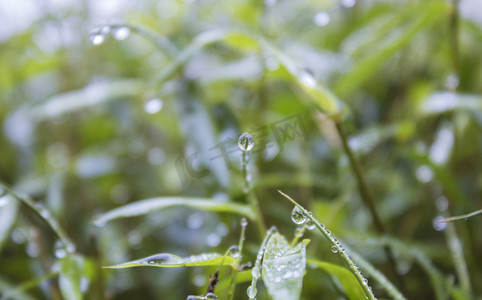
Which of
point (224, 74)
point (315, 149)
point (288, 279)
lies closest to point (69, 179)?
point (224, 74)

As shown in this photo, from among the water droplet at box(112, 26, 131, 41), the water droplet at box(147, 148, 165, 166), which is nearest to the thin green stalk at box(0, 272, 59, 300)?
the water droplet at box(112, 26, 131, 41)

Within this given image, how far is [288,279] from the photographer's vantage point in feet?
0.74

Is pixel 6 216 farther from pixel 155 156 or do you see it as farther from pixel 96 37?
pixel 155 156

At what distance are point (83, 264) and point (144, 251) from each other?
25 centimetres

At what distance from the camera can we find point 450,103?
489 mm

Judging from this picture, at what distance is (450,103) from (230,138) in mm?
269

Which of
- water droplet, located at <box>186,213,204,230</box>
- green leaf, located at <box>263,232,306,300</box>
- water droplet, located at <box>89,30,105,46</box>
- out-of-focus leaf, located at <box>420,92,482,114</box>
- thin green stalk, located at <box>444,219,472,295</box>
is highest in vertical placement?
water droplet, located at <box>89,30,105,46</box>

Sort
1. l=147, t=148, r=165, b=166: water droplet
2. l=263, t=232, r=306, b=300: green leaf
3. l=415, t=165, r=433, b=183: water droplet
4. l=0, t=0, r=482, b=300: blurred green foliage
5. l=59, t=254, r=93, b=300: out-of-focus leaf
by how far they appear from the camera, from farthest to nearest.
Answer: l=147, t=148, r=165, b=166: water droplet
l=415, t=165, r=433, b=183: water droplet
l=0, t=0, r=482, b=300: blurred green foliage
l=59, t=254, r=93, b=300: out-of-focus leaf
l=263, t=232, r=306, b=300: green leaf

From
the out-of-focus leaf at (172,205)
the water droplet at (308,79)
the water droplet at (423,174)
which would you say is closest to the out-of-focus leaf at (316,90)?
the water droplet at (308,79)

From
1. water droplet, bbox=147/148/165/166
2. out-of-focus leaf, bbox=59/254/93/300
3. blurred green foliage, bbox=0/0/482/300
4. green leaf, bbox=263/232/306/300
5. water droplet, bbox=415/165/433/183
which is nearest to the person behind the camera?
green leaf, bbox=263/232/306/300

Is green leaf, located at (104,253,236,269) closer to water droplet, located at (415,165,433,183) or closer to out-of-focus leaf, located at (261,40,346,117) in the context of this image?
out-of-focus leaf, located at (261,40,346,117)

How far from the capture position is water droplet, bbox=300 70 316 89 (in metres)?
0.37

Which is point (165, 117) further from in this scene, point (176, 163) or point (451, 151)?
point (451, 151)

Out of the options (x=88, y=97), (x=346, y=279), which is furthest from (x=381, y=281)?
(x=88, y=97)
